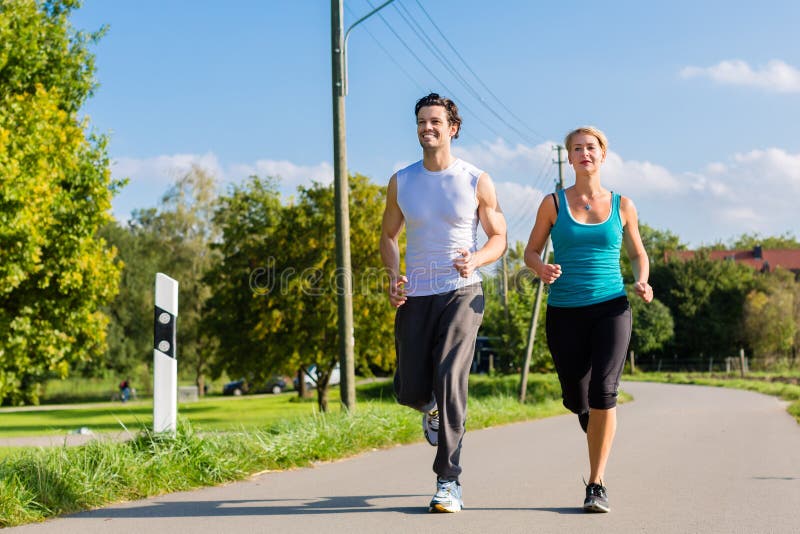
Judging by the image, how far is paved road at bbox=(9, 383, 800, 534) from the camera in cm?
457

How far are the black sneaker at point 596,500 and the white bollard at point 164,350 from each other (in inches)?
110

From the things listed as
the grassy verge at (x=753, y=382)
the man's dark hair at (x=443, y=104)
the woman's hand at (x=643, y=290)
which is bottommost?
the grassy verge at (x=753, y=382)

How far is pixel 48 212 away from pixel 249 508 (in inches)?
575

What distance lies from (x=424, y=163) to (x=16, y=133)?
15243mm

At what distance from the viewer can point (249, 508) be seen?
5203 millimetres

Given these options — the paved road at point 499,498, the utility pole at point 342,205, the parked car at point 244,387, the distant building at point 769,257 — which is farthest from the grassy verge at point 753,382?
the distant building at point 769,257

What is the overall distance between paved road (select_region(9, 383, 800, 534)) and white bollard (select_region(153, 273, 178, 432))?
2.24ft

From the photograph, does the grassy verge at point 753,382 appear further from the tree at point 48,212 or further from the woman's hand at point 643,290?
the tree at point 48,212

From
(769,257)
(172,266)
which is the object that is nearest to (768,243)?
(769,257)

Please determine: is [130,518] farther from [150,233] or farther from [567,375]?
[150,233]

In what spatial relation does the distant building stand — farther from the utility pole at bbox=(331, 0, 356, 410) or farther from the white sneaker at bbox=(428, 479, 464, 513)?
the white sneaker at bbox=(428, 479, 464, 513)

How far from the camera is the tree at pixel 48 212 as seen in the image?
17812 millimetres

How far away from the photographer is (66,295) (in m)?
20.3

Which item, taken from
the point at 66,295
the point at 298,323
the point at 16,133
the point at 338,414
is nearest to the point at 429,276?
the point at 338,414
